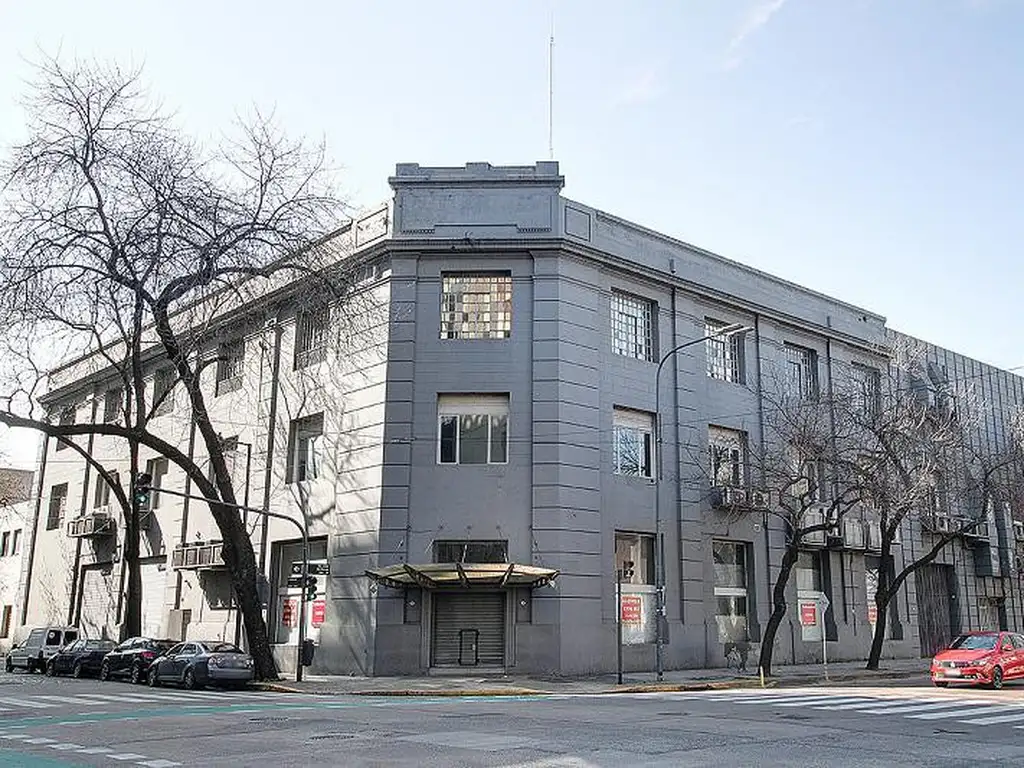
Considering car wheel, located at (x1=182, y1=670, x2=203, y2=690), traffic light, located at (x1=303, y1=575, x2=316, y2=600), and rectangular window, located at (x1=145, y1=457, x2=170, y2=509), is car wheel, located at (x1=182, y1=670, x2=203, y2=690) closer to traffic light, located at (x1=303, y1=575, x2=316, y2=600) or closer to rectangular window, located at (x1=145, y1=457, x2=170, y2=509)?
traffic light, located at (x1=303, y1=575, x2=316, y2=600)

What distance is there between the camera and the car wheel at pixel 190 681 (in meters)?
27.4

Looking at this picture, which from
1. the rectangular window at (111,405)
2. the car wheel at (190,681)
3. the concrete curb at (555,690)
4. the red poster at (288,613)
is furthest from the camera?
the rectangular window at (111,405)

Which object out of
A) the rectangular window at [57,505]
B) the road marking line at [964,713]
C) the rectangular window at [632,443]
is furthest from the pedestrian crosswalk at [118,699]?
the rectangular window at [57,505]

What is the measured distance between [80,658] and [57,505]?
21364 mm

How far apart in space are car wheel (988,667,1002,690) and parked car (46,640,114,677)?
27.7m

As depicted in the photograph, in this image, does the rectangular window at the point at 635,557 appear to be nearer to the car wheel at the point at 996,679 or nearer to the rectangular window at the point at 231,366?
the car wheel at the point at 996,679

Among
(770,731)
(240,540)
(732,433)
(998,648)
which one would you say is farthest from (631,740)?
(732,433)

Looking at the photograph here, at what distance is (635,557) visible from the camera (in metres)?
32.0

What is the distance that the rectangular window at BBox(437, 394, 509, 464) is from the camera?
30.4m

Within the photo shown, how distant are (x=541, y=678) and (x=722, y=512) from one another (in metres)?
9.83

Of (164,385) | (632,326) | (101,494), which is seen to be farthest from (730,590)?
(101,494)

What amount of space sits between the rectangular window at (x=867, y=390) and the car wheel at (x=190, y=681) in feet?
75.3

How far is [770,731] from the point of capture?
14297mm

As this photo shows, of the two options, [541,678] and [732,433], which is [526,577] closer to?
[541,678]
